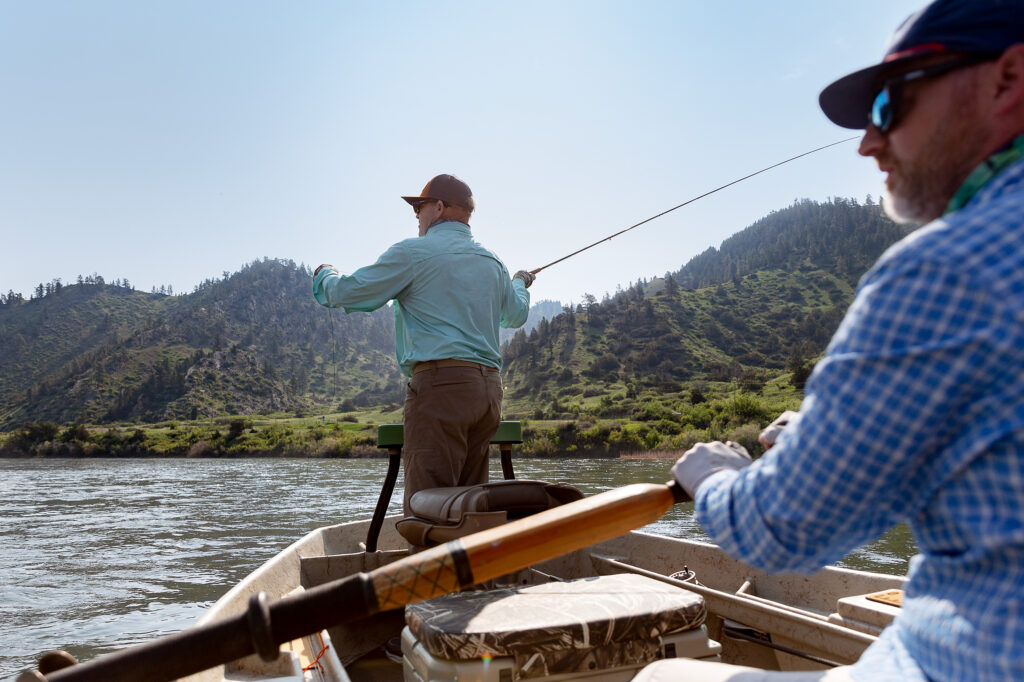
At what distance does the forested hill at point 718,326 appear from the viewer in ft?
302

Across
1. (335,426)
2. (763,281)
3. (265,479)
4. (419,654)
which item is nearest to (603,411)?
(335,426)

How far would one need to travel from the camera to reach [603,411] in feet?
251

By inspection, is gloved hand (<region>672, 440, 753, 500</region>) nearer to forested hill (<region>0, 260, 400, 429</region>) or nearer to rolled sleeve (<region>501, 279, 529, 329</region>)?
rolled sleeve (<region>501, 279, 529, 329</region>)

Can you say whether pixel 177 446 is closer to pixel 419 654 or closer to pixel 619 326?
pixel 619 326

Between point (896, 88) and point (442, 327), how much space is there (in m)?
3.37

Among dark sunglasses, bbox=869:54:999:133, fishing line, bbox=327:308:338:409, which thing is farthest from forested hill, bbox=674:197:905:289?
dark sunglasses, bbox=869:54:999:133

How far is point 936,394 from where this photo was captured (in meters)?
0.93

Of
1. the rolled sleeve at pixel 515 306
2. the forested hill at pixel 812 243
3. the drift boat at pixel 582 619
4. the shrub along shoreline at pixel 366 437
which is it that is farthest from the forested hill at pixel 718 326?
the drift boat at pixel 582 619

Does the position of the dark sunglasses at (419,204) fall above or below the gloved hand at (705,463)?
above

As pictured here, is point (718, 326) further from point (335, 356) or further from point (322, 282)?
point (322, 282)

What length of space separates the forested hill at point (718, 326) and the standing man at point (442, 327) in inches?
2943

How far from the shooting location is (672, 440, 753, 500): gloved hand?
1423mm

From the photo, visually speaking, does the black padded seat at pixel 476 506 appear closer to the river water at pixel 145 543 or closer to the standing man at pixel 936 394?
the standing man at pixel 936 394

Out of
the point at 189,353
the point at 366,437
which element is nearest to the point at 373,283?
the point at 366,437
